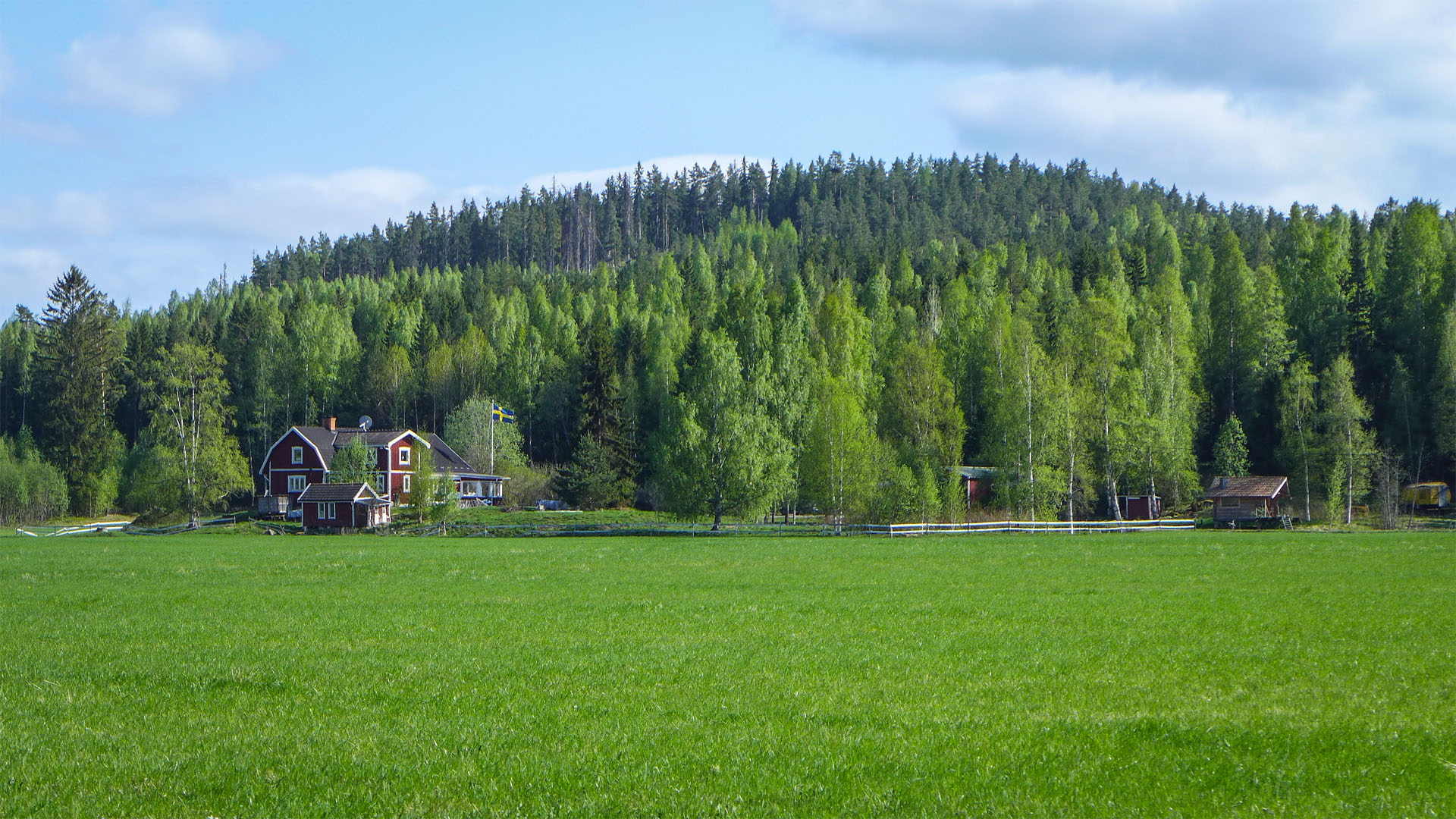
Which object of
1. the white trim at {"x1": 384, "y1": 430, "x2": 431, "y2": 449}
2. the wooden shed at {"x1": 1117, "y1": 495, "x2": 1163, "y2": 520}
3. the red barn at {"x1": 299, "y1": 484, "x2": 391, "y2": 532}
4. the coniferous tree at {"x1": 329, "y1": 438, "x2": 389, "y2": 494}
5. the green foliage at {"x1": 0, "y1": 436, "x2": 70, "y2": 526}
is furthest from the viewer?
the white trim at {"x1": 384, "y1": 430, "x2": 431, "y2": 449}

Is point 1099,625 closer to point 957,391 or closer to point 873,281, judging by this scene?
point 957,391

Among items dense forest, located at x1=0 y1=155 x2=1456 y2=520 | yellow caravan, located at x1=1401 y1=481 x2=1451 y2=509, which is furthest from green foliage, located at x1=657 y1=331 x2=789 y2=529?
yellow caravan, located at x1=1401 y1=481 x2=1451 y2=509

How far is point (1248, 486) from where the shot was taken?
64.3m

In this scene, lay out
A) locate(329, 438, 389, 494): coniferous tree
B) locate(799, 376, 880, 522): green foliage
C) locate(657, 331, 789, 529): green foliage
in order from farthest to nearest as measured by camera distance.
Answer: locate(329, 438, 389, 494): coniferous tree → locate(657, 331, 789, 529): green foliage → locate(799, 376, 880, 522): green foliage

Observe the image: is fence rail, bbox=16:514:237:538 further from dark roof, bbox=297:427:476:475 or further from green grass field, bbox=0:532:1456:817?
green grass field, bbox=0:532:1456:817

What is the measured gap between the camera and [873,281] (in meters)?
107

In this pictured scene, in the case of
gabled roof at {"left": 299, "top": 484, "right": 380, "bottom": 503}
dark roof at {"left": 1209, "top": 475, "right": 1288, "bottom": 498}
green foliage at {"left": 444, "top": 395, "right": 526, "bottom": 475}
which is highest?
green foliage at {"left": 444, "top": 395, "right": 526, "bottom": 475}

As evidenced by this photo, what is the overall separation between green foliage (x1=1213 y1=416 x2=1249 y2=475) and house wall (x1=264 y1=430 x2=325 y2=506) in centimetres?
6900

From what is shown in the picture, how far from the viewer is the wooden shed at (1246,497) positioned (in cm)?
6347

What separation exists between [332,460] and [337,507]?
377 inches

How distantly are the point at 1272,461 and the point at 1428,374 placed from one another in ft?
39.6

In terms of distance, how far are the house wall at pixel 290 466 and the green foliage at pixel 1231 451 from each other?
69.0 m

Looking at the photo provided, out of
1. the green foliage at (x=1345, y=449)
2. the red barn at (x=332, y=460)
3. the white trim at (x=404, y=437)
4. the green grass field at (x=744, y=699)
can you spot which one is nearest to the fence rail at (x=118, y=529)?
the red barn at (x=332, y=460)

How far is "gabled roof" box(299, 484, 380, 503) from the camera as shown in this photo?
74562mm
